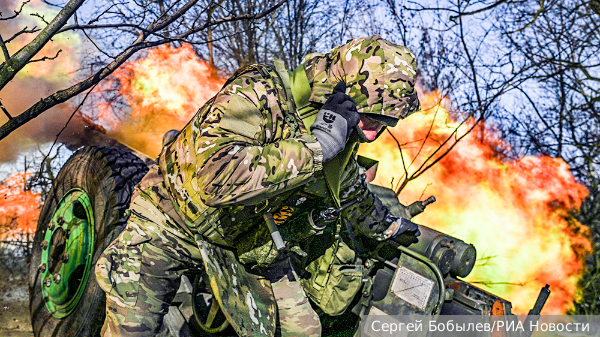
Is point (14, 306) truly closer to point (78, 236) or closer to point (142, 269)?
point (78, 236)

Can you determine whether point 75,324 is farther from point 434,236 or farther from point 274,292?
point 434,236

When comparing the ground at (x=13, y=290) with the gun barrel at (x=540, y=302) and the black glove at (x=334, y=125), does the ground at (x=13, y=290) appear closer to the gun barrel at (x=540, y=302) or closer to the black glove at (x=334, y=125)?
the black glove at (x=334, y=125)

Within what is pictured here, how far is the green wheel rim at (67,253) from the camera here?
3.70 meters

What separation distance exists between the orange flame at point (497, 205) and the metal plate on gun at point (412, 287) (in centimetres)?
274

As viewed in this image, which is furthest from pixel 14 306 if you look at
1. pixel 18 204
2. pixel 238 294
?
pixel 238 294

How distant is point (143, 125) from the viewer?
5.74 meters

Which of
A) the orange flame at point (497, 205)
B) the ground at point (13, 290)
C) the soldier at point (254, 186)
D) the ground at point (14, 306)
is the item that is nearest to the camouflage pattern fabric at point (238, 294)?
the soldier at point (254, 186)

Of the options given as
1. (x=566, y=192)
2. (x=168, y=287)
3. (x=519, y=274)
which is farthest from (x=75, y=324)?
(x=566, y=192)

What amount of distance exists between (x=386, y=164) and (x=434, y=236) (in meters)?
3.22

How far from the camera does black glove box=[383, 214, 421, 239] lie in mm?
3254

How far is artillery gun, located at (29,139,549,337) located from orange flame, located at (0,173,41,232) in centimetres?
71

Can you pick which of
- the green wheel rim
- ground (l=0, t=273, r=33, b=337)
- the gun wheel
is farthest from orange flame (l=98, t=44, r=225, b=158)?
ground (l=0, t=273, r=33, b=337)

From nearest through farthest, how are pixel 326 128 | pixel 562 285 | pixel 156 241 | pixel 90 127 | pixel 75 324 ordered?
pixel 326 128, pixel 156 241, pixel 75 324, pixel 90 127, pixel 562 285

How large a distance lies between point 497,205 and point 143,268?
466 centimetres
